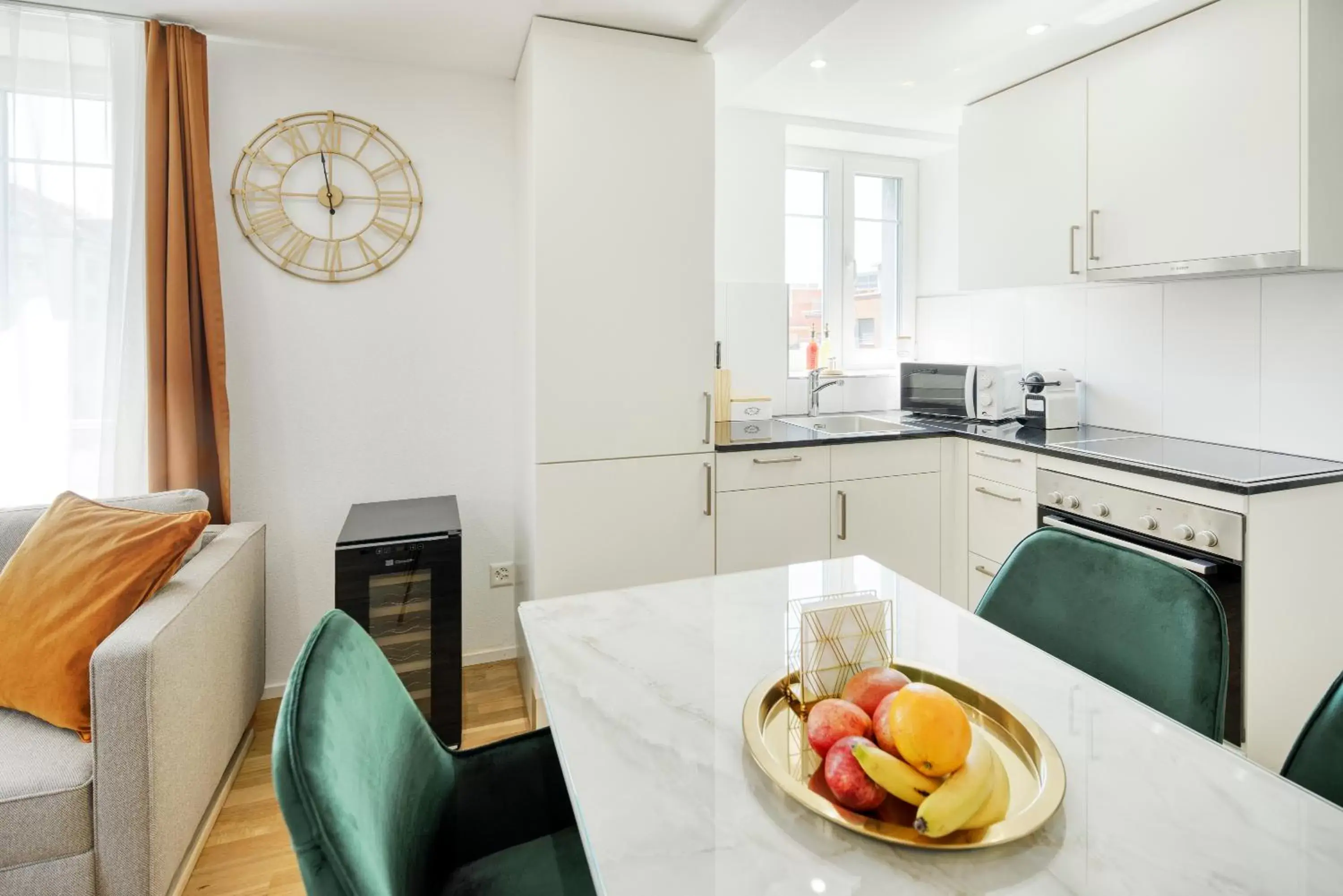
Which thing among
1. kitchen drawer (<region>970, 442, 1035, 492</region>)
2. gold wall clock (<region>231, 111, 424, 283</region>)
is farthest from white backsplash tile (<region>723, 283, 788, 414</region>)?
gold wall clock (<region>231, 111, 424, 283</region>)

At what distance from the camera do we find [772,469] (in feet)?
9.16

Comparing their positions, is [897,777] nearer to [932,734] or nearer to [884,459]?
[932,734]

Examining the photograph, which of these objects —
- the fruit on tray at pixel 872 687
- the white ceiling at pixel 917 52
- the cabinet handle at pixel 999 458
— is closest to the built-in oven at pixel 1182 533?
the cabinet handle at pixel 999 458

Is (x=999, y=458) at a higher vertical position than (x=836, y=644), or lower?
higher

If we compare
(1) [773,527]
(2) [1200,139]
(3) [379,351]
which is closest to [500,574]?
(3) [379,351]

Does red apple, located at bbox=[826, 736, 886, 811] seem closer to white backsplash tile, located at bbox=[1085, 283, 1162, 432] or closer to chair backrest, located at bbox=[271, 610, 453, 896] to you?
chair backrest, located at bbox=[271, 610, 453, 896]

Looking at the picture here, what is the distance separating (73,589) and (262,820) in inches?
32.9

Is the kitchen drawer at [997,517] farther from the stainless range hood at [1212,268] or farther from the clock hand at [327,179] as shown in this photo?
the clock hand at [327,179]

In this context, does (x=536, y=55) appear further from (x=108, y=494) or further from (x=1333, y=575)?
(x=1333, y=575)

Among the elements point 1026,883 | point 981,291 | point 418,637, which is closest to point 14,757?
point 418,637

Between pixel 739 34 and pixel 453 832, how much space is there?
2.39 metres

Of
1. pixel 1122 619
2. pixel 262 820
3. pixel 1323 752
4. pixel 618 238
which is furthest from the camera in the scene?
pixel 618 238

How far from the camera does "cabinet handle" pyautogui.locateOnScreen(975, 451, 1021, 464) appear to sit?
2810mm

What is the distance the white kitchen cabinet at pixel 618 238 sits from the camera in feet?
7.79
